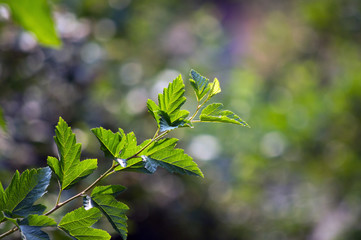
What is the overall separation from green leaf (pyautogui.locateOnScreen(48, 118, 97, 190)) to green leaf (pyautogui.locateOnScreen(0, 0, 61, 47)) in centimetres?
22

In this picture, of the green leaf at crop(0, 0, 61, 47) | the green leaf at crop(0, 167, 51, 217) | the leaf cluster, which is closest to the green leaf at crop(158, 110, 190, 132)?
the leaf cluster

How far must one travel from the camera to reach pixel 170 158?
34 centimetres

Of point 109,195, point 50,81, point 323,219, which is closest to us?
point 109,195

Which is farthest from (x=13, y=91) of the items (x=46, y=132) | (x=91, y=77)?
(x=91, y=77)

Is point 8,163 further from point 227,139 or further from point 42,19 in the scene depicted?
point 227,139

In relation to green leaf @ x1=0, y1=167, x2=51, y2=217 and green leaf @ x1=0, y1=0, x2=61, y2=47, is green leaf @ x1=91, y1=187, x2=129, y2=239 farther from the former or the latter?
green leaf @ x1=0, y1=0, x2=61, y2=47

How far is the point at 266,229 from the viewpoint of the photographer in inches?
53.9

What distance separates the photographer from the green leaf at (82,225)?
1.09 feet

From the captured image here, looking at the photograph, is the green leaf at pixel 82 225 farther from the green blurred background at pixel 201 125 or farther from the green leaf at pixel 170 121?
the green blurred background at pixel 201 125

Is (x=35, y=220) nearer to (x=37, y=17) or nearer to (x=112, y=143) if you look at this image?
(x=112, y=143)

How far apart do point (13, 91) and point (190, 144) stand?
61 centimetres

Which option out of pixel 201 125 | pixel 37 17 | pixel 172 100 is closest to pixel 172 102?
pixel 172 100

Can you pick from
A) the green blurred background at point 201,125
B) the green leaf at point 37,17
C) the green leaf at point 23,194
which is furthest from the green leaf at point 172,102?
the green blurred background at point 201,125

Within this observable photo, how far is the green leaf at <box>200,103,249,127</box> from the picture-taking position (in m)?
0.34
